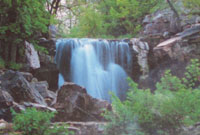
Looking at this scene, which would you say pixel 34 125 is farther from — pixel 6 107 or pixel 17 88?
pixel 17 88

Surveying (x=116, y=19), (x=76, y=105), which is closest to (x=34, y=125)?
(x=76, y=105)

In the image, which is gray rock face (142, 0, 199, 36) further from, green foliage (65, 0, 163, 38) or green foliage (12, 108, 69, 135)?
green foliage (12, 108, 69, 135)

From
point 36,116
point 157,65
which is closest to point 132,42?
→ point 157,65

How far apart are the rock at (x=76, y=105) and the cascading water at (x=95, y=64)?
206 inches

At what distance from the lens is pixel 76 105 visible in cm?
606

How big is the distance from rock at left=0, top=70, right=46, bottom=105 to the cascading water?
5638mm

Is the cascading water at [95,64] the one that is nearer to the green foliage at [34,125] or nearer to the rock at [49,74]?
the rock at [49,74]

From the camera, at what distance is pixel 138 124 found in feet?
9.75

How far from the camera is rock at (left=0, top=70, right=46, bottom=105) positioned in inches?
232

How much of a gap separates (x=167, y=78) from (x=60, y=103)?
3676 mm

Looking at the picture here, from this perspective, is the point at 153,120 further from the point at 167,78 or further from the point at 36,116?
the point at 36,116

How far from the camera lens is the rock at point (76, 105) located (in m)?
5.93

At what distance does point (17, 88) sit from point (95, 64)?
22.8 ft

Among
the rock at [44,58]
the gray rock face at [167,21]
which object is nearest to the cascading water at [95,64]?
the rock at [44,58]
